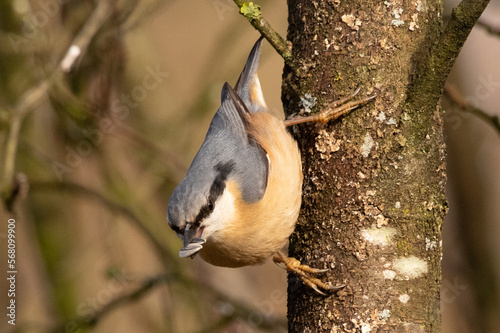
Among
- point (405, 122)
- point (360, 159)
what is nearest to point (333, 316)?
point (360, 159)

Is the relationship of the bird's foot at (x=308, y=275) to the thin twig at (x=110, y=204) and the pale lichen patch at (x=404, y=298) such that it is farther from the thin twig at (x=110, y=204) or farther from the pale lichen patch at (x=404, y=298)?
the thin twig at (x=110, y=204)

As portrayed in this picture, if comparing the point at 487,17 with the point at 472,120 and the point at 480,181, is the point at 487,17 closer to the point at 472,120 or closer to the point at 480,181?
the point at 472,120

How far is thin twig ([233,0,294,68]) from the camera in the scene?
1.92 m

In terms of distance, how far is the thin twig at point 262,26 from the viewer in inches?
75.5

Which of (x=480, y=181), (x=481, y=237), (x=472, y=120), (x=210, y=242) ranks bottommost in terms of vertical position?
(x=481, y=237)

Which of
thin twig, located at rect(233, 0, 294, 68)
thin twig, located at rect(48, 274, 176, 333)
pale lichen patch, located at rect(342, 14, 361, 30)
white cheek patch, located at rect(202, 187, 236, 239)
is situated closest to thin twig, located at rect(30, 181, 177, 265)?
thin twig, located at rect(48, 274, 176, 333)

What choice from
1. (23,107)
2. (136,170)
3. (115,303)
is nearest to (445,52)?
(23,107)

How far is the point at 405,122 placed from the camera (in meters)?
1.84

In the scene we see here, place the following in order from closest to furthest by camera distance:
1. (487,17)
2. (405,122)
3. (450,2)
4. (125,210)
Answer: (405,122), (487,17), (450,2), (125,210)

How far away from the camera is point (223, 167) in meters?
2.25

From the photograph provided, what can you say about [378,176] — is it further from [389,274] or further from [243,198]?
[243,198]

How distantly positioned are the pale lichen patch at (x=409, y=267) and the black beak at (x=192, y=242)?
706mm

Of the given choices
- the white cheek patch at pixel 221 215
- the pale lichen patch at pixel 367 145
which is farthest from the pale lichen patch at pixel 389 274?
the white cheek patch at pixel 221 215

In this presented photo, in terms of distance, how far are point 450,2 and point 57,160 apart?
122 inches
